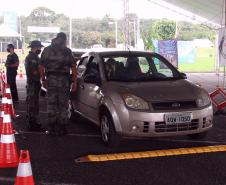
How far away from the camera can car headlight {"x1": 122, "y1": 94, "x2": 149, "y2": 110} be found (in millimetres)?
5977

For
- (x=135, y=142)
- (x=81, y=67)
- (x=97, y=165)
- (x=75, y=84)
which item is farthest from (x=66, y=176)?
(x=81, y=67)

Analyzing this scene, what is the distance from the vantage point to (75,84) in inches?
295

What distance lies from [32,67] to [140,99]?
2585 millimetres

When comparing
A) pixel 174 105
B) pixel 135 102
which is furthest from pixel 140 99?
pixel 174 105

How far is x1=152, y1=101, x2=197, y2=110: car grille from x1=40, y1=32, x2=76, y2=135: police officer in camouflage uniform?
1.88 metres

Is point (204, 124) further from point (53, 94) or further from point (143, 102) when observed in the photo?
point (53, 94)

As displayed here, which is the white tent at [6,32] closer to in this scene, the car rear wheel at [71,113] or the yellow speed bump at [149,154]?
the car rear wheel at [71,113]

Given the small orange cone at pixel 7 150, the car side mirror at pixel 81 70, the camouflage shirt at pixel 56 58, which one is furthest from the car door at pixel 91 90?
the small orange cone at pixel 7 150

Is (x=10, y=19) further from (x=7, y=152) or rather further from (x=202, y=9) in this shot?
(x=7, y=152)

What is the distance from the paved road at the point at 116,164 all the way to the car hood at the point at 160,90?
33.7 inches

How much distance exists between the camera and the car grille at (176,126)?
5941mm

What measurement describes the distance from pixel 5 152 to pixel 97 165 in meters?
1.18

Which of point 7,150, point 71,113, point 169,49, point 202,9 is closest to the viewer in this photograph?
point 7,150

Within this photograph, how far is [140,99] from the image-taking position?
601cm
